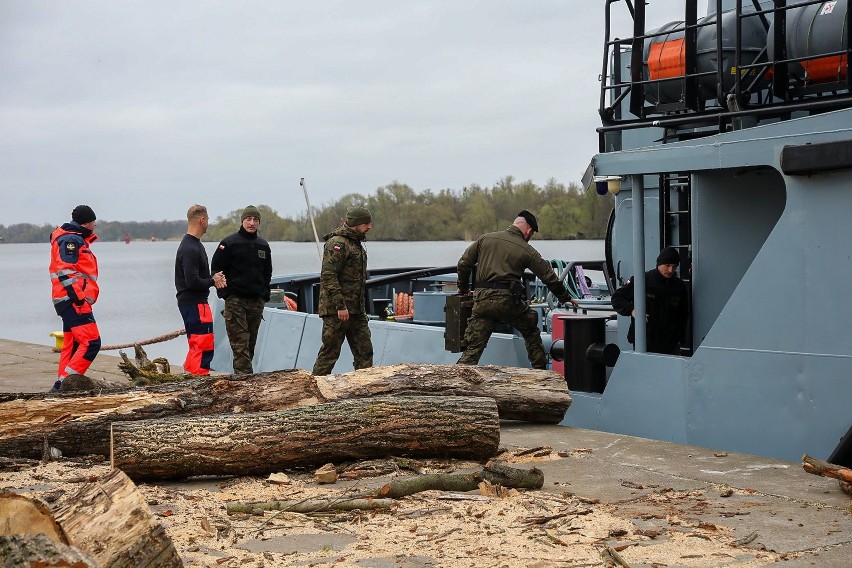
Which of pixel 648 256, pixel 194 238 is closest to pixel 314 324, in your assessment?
pixel 194 238

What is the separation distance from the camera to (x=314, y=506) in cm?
598

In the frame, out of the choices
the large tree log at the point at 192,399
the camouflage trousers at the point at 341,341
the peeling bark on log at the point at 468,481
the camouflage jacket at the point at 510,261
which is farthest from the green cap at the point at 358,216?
the peeling bark on log at the point at 468,481

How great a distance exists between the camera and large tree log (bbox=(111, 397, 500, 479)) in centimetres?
682

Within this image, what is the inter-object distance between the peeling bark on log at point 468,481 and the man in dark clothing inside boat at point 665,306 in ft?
7.48

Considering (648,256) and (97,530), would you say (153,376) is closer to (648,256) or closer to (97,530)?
(648,256)

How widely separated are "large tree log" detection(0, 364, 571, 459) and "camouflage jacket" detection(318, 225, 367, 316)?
2105mm

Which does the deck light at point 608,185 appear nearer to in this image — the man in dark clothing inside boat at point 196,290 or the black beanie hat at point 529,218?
the black beanie hat at point 529,218

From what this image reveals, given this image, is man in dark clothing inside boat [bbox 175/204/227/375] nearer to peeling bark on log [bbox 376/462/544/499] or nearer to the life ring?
the life ring

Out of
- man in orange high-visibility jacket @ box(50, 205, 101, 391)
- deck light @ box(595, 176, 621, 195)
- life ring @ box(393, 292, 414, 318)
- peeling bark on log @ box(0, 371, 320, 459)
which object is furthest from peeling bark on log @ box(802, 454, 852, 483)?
life ring @ box(393, 292, 414, 318)

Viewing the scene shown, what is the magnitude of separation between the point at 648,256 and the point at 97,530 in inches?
255

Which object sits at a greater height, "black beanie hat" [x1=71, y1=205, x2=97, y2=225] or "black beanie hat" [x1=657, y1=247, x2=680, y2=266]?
Result: "black beanie hat" [x1=71, y1=205, x2=97, y2=225]

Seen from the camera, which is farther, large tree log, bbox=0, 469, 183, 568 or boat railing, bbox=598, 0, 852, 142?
boat railing, bbox=598, 0, 852, 142

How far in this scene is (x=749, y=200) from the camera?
805cm

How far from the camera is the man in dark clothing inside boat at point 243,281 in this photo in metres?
11.0
